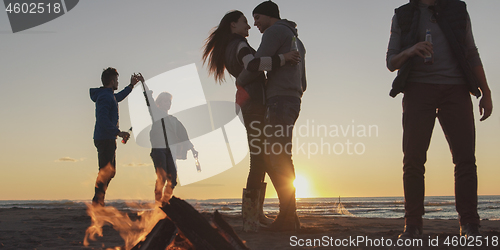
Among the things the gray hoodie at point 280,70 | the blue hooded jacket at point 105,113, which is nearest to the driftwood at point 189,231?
the gray hoodie at point 280,70

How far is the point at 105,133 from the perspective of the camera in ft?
17.1

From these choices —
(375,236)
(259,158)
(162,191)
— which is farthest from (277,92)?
(162,191)

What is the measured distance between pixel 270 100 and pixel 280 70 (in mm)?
332

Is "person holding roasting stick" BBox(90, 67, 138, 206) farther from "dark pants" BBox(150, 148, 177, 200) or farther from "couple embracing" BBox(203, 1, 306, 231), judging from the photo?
"couple embracing" BBox(203, 1, 306, 231)

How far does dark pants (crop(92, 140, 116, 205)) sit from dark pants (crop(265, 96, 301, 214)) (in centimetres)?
257

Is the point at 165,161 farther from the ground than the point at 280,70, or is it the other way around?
the point at 280,70

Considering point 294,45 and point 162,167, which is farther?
point 162,167

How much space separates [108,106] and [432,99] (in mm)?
4188

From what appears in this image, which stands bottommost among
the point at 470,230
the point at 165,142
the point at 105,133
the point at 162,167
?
the point at 470,230

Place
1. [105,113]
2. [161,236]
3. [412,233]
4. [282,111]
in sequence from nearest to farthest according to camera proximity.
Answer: [161,236] → [412,233] → [282,111] → [105,113]

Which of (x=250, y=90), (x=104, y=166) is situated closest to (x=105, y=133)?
(x=104, y=166)

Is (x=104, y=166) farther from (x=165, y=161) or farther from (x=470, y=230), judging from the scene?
(x=470, y=230)

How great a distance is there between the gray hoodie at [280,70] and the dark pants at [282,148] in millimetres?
130

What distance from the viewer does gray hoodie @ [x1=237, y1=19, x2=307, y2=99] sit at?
12.6 ft
